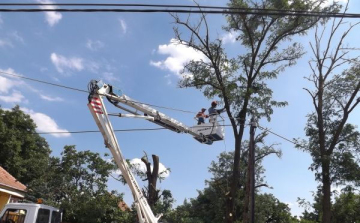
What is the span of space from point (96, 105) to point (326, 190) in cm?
1688

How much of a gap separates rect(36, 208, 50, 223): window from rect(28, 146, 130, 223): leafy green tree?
10.6 metres

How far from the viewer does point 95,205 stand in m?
21.9

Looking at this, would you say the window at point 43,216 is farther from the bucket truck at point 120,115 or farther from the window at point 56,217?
the bucket truck at point 120,115

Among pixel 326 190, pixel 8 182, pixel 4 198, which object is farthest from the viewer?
pixel 326 190

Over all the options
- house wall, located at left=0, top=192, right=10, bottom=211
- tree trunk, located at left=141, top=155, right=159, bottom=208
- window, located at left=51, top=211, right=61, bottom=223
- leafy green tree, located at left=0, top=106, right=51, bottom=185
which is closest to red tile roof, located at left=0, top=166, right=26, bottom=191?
house wall, located at left=0, top=192, right=10, bottom=211

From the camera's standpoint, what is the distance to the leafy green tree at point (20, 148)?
32.9 meters

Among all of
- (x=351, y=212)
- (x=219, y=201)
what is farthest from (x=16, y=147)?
→ (x=351, y=212)

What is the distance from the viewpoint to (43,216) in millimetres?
10727

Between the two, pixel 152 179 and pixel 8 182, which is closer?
pixel 8 182

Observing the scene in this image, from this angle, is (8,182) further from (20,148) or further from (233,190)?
(20,148)

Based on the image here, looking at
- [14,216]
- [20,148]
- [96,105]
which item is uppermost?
[20,148]

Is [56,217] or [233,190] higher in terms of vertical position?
[233,190]

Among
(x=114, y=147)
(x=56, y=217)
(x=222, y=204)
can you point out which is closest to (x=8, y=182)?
(x=56, y=217)

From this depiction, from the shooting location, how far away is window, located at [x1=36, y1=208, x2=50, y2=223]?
10577 mm
